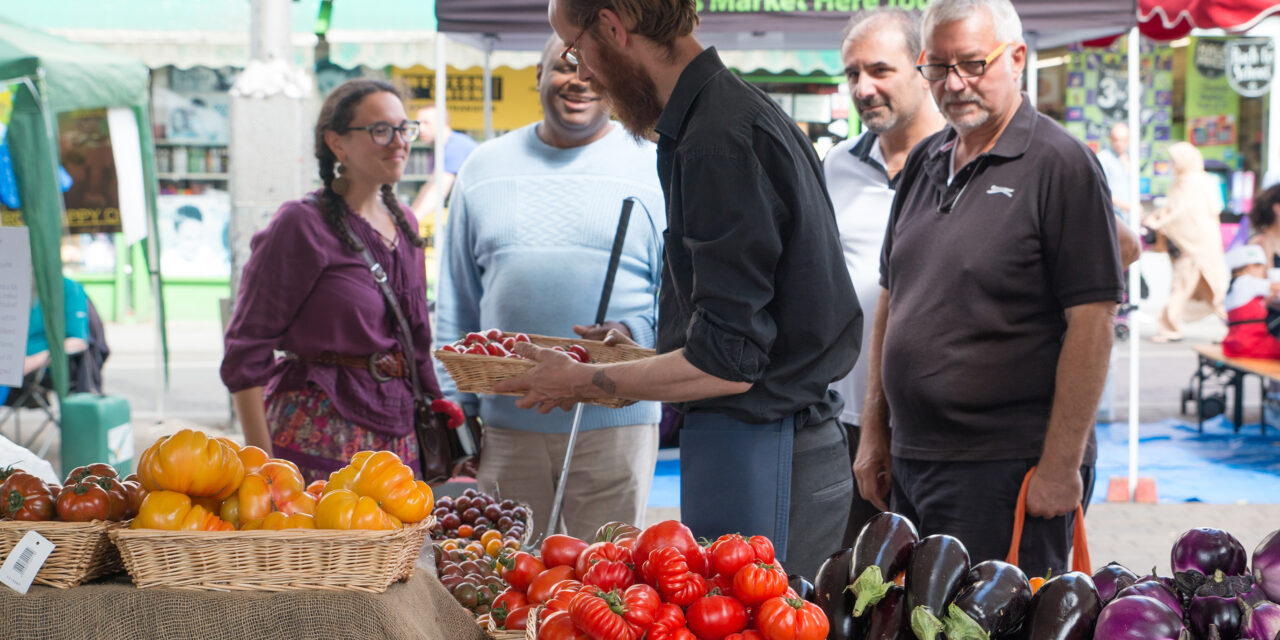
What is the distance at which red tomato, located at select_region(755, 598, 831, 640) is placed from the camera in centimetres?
155

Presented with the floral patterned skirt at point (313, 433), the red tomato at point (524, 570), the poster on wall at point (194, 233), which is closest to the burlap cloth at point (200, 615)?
the red tomato at point (524, 570)

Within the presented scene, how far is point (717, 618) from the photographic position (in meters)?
1.59

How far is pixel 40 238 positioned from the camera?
17.1ft

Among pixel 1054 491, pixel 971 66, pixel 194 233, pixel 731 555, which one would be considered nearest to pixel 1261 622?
pixel 731 555

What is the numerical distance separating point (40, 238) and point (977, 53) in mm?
4458

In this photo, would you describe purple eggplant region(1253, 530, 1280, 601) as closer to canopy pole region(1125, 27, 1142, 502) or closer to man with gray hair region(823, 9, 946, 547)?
man with gray hair region(823, 9, 946, 547)

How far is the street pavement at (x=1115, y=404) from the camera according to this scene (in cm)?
529

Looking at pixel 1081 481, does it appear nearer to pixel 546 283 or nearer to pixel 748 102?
pixel 748 102

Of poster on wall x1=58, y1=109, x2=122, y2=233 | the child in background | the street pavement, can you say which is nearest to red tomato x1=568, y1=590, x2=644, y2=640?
the street pavement

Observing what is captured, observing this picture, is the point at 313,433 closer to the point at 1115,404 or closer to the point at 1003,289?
the point at 1003,289

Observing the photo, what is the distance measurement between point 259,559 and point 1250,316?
7395 millimetres

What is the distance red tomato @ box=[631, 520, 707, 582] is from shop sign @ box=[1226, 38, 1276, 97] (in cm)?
1101

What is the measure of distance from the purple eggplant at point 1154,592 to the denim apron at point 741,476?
0.70m

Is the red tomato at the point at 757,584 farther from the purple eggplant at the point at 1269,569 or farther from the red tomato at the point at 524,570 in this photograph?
the purple eggplant at the point at 1269,569
